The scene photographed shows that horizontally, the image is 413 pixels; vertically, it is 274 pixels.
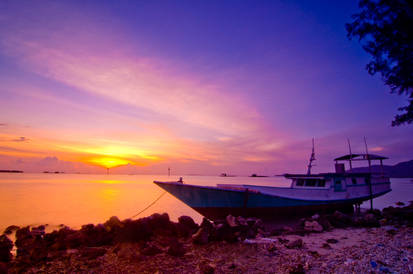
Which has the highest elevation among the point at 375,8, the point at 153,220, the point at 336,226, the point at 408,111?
the point at 375,8

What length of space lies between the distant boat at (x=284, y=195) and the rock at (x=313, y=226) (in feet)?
8.59

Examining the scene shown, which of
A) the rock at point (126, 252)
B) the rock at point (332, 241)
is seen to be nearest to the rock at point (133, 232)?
the rock at point (126, 252)

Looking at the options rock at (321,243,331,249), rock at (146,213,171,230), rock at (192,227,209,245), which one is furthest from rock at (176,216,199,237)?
rock at (321,243,331,249)

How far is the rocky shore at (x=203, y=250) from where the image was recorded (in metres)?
6.63

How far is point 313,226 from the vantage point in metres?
12.0

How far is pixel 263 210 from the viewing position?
47.5 feet

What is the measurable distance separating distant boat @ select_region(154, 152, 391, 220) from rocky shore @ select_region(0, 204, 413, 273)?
8.48 ft

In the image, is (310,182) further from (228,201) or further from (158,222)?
(158,222)

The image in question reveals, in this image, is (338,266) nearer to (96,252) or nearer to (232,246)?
(232,246)

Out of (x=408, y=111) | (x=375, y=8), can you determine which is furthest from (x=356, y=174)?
(x=375, y=8)

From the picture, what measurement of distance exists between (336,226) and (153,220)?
993cm

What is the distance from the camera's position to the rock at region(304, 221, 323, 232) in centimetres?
1180

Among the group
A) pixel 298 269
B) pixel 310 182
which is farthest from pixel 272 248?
pixel 310 182

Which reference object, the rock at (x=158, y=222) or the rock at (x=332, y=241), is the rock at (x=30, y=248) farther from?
the rock at (x=332, y=241)
